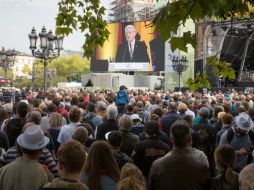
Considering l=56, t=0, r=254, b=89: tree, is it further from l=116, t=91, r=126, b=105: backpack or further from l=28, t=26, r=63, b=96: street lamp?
l=28, t=26, r=63, b=96: street lamp

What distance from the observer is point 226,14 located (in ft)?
16.4

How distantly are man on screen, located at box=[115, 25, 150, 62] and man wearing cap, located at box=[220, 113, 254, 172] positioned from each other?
174ft

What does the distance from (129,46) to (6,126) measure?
2103 inches

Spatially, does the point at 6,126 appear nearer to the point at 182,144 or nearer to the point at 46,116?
the point at 46,116

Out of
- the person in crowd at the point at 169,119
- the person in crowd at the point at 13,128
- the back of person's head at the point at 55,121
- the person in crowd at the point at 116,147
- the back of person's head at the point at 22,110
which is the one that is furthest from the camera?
the person in crowd at the point at 169,119

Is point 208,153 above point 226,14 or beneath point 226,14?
beneath

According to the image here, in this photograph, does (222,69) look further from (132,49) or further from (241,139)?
(132,49)

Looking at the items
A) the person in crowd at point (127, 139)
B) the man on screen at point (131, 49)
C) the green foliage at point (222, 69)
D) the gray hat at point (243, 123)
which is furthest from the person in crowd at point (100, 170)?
the man on screen at point (131, 49)

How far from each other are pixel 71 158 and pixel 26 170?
717 mm

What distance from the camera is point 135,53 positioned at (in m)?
60.8

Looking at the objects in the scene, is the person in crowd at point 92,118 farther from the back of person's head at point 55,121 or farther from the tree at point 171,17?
the tree at point 171,17

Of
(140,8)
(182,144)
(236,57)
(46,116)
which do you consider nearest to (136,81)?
(236,57)

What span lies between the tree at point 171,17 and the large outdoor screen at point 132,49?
52.3 metres

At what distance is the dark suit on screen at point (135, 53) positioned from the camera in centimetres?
6019
